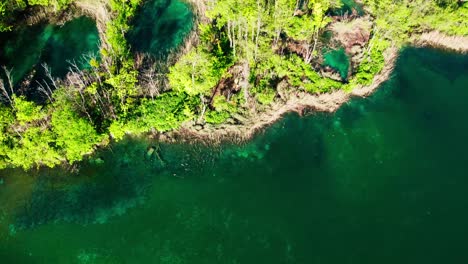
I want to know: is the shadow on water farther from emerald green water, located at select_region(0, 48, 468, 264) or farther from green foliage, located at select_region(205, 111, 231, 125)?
green foliage, located at select_region(205, 111, 231, 125)

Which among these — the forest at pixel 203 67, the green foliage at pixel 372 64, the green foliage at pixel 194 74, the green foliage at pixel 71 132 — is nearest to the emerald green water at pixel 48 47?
the forest at pixel 203 67

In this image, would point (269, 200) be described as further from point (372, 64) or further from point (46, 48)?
point (46, 48)

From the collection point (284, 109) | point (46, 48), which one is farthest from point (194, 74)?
point (46, 48)

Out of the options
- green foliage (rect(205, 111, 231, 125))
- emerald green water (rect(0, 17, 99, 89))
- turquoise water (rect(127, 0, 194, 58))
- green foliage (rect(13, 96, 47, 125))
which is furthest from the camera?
turquoise water (rect(127, 0, 194, 58))

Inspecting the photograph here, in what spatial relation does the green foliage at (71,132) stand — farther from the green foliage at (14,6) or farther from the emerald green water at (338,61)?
the emerald green water at (338,61)

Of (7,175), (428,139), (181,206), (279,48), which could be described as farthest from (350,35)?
(7,175)

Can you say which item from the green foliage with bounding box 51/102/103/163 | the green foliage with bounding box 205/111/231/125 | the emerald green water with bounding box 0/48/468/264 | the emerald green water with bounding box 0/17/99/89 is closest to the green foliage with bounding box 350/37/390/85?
the emerald green water with bounding box 0/48/468/264
